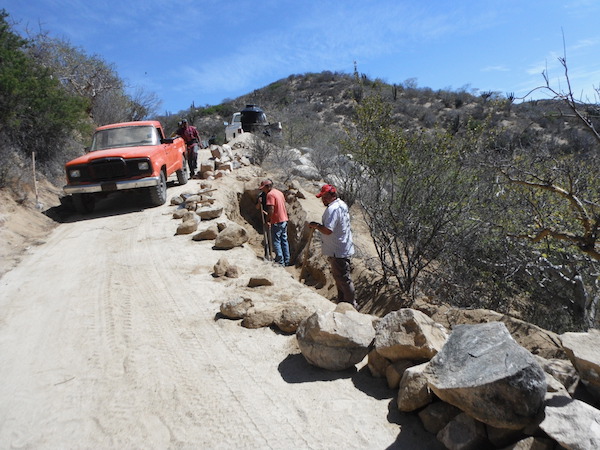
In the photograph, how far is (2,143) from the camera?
10.4 m

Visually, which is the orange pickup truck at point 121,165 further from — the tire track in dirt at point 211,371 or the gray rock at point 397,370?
the gray rock at point 397,370

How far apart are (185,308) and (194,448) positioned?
2.11 meters

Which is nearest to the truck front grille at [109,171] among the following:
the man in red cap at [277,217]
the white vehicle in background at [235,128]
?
the man in red cap at [277,217]

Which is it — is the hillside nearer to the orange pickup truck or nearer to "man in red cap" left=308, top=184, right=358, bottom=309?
the orange pickup truck

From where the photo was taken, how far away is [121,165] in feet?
29.0

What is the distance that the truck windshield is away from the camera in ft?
32.1

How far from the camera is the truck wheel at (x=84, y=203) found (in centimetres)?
922

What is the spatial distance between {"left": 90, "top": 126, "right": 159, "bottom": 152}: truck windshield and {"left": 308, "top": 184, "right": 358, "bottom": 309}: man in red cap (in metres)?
6.19

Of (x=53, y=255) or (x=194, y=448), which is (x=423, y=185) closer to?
(x=194, y=448)

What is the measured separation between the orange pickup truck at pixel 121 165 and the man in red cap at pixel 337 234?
502 centimetres

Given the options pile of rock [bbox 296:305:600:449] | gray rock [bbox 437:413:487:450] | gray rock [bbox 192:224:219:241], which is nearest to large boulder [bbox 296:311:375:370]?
pile of rock [bbox 296:305:600:449]

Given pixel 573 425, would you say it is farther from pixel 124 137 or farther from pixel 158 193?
pixel 124 137

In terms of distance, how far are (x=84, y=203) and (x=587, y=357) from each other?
31.8 feet

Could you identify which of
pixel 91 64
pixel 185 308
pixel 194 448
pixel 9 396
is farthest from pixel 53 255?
pixel 91 64
